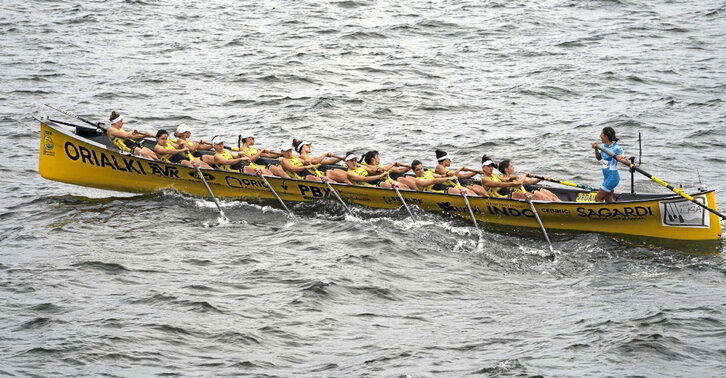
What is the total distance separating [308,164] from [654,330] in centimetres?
1060

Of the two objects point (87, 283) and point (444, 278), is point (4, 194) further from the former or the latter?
point (444, 278)

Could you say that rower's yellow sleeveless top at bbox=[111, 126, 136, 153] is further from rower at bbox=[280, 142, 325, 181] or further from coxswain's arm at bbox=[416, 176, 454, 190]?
coxswain's arm at bbox=[416, 176, 454, 190]

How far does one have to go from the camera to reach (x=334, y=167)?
2555cm

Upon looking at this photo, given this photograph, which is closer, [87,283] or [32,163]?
[87,283]

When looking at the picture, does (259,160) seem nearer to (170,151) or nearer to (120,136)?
(170,151)

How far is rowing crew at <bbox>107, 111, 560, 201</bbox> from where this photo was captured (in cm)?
2295

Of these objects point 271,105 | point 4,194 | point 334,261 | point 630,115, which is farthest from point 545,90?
point 4,194

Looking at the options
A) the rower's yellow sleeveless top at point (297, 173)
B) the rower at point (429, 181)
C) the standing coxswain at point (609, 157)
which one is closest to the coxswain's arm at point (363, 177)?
the rower at point (429, 181)

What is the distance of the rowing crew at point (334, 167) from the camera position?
2295cm

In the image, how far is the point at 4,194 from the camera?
26.1 m

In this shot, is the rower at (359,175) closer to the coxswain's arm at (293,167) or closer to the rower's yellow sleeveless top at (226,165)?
the coxswain's arm at (293,167)

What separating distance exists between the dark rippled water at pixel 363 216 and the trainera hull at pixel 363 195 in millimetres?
390

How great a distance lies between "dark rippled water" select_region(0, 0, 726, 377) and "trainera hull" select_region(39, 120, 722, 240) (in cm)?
39

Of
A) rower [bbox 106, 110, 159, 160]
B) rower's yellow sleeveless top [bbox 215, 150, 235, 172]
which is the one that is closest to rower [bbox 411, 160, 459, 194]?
rower's yellow sleeveless top [bbox 215, 150, 235, 172]
